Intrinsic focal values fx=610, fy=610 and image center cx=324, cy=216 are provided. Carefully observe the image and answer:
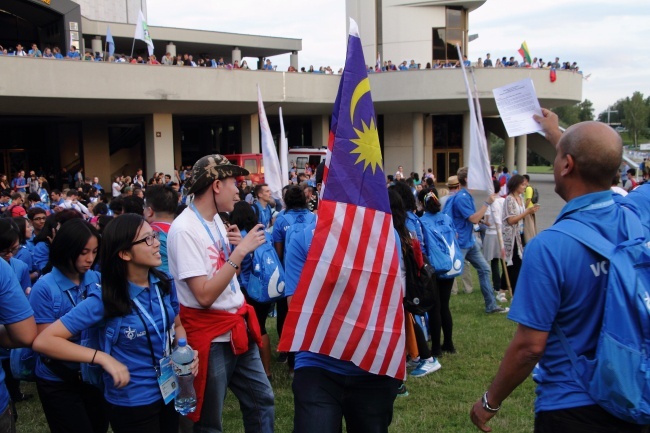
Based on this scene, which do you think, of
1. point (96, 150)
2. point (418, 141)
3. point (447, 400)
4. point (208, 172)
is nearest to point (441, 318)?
point (447, 400)

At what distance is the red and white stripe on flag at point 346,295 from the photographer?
3.12 meters

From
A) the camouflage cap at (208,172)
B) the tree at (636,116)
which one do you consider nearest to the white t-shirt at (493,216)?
the camouflage cap at (208,172)

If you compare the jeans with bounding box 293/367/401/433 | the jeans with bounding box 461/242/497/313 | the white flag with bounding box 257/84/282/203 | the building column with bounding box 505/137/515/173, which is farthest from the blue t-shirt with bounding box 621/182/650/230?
the building column with bounding box 505/137/515/173

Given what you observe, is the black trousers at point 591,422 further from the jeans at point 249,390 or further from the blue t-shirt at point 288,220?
the blue t-shirt at point 288,220

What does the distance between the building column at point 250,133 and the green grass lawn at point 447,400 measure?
28.7 m

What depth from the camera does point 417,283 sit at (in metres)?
4.97

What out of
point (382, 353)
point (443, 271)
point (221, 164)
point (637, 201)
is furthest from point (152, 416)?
point (443, 271)

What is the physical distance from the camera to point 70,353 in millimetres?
3104

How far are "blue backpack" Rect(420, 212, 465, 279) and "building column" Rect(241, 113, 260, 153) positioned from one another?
28863mm

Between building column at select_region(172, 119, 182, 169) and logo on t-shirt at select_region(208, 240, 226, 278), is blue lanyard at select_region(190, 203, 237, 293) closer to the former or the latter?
logo on t-shirt at select_region(208, 240, 226, 278)

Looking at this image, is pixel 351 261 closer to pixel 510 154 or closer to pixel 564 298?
pixel 564 298

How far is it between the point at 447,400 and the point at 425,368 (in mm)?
748

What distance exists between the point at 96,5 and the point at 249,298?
36.8 metres

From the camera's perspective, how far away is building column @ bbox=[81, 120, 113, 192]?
119 ft
